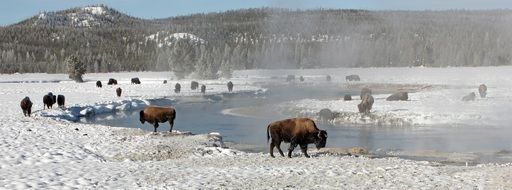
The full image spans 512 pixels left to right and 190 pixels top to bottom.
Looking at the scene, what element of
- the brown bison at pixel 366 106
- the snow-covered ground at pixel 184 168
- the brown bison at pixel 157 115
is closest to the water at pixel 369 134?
the brown bison at pixel 157 115

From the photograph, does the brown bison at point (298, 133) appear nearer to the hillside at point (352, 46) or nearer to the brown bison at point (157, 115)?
the brown bison at point (157, 115)

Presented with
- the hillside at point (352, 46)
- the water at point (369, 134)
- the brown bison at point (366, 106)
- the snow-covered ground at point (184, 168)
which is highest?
the hillside at point (352, 46)

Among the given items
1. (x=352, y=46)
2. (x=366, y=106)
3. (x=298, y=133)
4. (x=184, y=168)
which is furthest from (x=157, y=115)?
(x=352, y=46)

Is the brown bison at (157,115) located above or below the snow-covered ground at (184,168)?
above

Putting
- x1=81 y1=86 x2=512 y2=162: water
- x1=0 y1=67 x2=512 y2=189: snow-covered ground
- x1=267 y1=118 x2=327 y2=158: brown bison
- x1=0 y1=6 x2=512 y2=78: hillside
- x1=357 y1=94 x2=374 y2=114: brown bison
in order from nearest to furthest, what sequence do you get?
x1=0 y1=67 x2=512 y2=189: snow-covered ground < x1=267 y1=118 x2=327 y2=158: brown bison < x1=81 y1=86 x2=512 y2=162: water < x1=357 y1=94 x2=374 y2=114: brown bison < x1=0 y1=6 x2=512 y2=78: hillside

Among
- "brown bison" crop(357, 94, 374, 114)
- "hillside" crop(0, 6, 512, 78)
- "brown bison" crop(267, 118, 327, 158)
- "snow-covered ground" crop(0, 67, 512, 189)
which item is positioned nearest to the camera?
"snow-covered ground" crop(0, 67, 512, 189)

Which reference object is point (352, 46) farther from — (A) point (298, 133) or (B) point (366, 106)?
(A) point (298, 133)

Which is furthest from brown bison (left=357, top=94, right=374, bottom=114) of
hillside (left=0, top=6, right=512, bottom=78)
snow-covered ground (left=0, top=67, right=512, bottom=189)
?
snow-covered ground (left=0, top=67, right=512, bottom=189)

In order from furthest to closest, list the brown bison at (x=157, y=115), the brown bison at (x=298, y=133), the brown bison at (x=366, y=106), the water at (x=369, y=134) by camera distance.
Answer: the brown bison at (x=366, y=106) → the brown bison at (x=157, y=115) → the water at (x=369, y=134) → the brown bison at (x=298, y=133)

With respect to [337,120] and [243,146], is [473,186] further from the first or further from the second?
[337,120]

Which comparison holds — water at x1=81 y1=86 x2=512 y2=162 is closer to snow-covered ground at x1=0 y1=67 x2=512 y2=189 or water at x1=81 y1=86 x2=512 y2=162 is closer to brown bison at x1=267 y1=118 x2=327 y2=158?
snow-covered ground at x1=0 y1=67 x2=512 y2=189

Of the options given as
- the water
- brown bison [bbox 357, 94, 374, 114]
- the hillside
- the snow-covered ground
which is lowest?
the water

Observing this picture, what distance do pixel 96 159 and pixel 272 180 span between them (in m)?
6.67

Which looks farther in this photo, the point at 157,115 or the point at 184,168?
the point at 157,115
